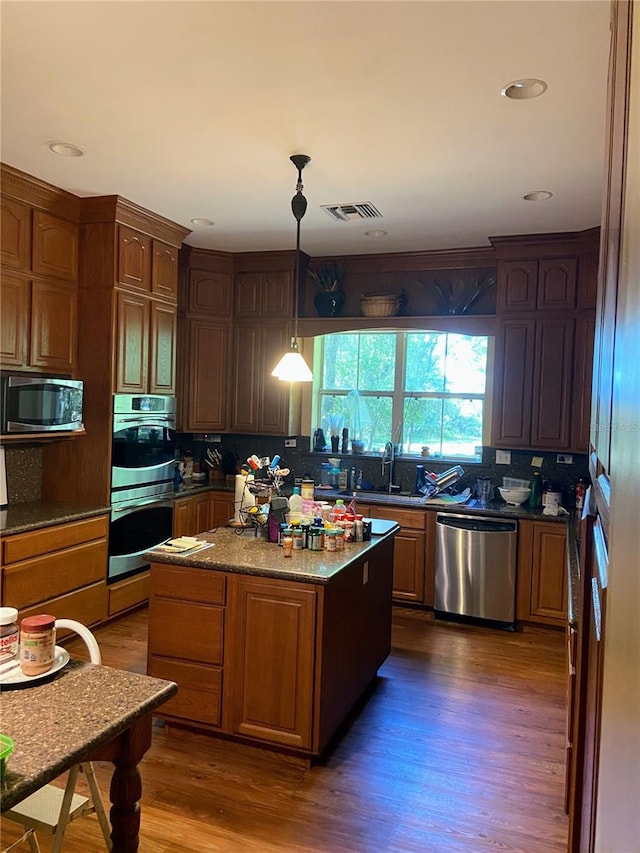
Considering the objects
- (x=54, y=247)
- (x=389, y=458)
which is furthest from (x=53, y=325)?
(x=389, y=458)

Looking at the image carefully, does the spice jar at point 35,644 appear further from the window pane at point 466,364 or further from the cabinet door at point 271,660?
the window pane at point 466,364

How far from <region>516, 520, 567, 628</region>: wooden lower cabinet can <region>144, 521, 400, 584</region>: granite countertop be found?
5.52ft

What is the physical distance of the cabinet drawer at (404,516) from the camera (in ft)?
14.9

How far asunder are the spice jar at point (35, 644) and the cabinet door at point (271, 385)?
3.84m

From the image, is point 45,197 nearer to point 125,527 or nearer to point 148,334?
point 148,334

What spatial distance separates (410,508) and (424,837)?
256 centimetres

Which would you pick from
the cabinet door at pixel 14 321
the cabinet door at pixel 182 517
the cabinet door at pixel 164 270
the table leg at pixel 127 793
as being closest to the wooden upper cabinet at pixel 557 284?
the cabinet door at pixel 164 270

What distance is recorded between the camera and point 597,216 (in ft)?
12.8

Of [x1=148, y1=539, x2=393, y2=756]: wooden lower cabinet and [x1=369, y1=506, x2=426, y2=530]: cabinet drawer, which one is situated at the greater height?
[x1=369, y1=506, x2=426, y2=530]: cabinet drawer

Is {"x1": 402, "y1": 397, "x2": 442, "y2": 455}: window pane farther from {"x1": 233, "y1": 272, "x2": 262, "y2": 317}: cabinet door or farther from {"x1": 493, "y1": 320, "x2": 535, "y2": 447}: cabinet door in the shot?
{"x1": 233, "y1": 272, "x2": 262, "y2": 317}: cabinet door

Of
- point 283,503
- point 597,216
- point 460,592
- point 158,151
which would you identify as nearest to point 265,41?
point 158,151

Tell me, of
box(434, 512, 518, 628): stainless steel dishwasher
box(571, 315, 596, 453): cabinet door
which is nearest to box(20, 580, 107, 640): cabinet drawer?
box(434, 512, 518, 628): stainless steel dishwasher

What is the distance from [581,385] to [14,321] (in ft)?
12.4

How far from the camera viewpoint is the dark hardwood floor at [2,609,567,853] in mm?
2176
